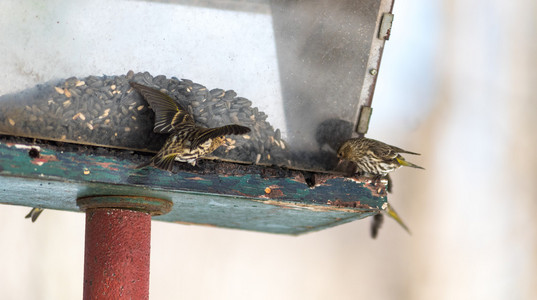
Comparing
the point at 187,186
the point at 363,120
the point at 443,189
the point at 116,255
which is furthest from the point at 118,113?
the point at 443,189

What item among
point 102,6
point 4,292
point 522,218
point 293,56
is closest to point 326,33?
point 293,56

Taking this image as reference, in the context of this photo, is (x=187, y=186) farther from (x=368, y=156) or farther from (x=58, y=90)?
(x=368, y=156)

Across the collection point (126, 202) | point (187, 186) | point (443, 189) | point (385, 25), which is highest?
point (385, 25)

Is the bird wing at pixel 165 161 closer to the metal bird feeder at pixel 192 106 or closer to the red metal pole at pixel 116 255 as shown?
the metal bird feeder at pixel 192 106

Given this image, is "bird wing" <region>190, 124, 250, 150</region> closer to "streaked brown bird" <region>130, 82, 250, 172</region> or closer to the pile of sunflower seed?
"streaked brown bird" <region>130, 82, 250, 172</region>

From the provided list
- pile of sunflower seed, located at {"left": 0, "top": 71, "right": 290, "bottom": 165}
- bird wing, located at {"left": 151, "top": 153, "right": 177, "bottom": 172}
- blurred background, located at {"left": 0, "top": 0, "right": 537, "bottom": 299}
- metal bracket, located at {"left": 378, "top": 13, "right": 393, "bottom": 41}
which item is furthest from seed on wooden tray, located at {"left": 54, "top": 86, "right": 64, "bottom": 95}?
blurred background, located at {"left": 0, "top": 0, "right": 537, "bottom": 299}

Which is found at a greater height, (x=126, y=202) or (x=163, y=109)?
(x=163, y=109)
